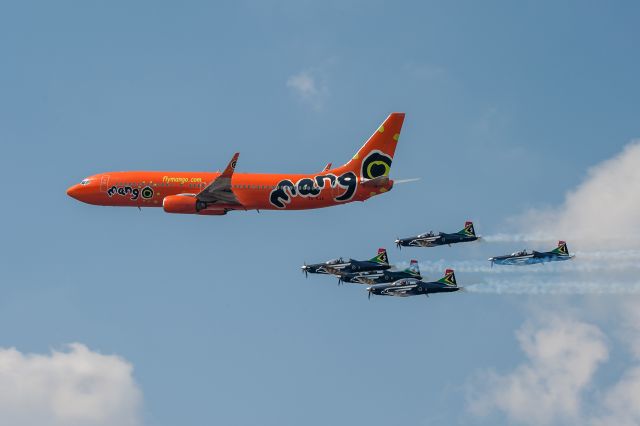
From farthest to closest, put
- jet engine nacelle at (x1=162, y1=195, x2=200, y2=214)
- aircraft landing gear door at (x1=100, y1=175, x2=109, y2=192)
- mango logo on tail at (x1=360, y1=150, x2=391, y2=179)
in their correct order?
aircraft landing gear door at (x1=100, y1=175, x2=109, y2=192), mango logo on tail at (x1=360, y1=150, x2=391, y2=179), jet engine nacelle at (x1=162, y1=195, x2=200, y2=214)

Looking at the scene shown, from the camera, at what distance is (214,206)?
176 meters

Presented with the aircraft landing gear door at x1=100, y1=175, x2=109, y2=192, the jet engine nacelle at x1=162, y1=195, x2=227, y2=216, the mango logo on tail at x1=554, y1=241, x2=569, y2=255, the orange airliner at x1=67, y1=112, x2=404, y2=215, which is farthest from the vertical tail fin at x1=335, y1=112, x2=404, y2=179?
the aircraft landing gear door at x1=100, y1=175, x2=109, y2=192

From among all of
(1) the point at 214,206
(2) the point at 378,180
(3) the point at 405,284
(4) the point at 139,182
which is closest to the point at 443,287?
(3) the point at 405,284

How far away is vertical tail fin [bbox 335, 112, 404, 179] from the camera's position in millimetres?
176375

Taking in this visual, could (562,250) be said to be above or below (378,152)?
below

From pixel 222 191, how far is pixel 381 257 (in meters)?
26.7

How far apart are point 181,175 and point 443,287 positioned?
1535 inches

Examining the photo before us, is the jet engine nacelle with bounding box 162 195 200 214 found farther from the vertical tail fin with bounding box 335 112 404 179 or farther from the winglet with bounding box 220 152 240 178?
the vertical tail fin with bounding box 335 112 404 179

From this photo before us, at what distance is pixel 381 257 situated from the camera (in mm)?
186625

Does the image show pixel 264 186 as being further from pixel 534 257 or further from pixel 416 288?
pixel 534 257

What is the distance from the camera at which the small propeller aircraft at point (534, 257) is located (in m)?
184

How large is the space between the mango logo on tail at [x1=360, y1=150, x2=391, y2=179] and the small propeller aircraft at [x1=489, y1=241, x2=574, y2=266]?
72.4ft

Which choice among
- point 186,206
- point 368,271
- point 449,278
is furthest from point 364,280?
point 186,206

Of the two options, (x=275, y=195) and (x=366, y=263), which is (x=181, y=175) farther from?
(x=366, y=263)
